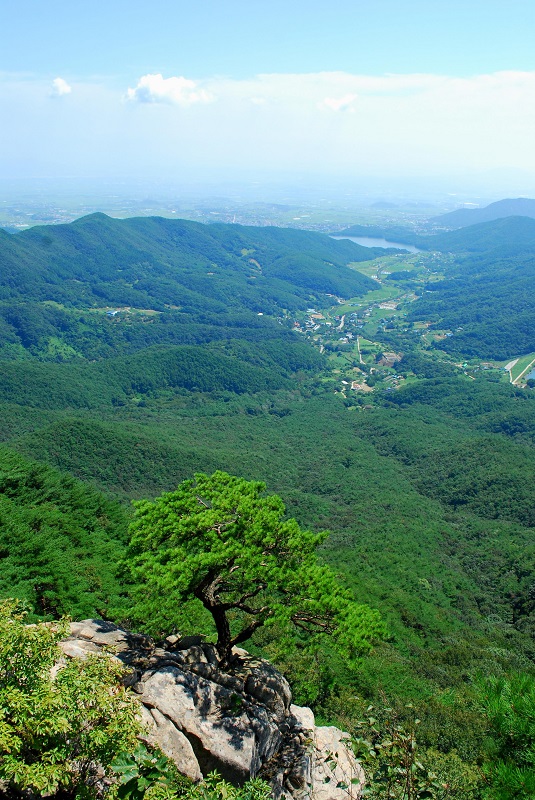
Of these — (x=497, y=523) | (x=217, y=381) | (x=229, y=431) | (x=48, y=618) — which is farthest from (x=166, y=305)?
(x=48, y=618)

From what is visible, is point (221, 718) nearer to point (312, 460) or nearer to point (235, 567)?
point (235, 567)

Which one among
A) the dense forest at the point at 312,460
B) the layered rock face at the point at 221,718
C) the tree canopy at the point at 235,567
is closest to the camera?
the layered rock face at the point at 221,718

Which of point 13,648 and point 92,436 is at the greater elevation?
point 13,648

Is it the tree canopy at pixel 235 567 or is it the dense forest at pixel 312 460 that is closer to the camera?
the tree canopy at pixel 235 567

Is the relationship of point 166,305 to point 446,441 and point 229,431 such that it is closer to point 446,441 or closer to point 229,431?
point 229,431

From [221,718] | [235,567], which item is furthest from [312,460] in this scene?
[221,718]

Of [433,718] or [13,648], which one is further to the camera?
[433,718]
